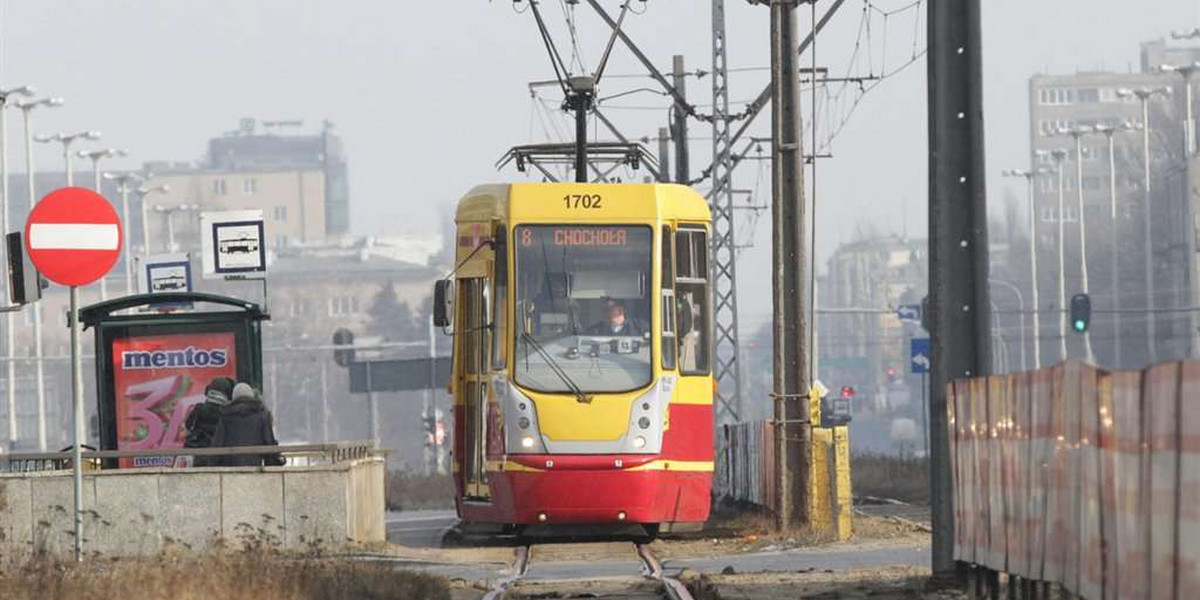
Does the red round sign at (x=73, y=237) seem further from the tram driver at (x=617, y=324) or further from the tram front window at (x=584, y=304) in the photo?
the tram driver at (x=617, y=324)

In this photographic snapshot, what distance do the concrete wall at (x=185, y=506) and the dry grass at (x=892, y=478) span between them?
16.4m

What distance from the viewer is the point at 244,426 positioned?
2356 cm

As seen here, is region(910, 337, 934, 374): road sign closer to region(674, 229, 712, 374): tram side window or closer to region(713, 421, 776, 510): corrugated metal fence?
region(713, 421, 776, 510): corrugated metal fence

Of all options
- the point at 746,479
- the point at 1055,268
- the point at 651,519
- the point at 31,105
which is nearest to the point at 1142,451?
the point at 651,519

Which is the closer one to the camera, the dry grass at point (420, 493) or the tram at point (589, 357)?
the tram at point (589, 357)

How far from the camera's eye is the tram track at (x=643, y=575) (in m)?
17.3

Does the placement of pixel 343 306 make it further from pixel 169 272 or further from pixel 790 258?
pixel 790 258

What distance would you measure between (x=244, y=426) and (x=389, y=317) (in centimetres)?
16649

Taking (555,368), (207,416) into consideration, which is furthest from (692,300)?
(207,416)

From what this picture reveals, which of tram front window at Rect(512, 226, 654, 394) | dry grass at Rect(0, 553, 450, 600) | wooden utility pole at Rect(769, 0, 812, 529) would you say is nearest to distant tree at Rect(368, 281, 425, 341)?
wooden utility pole at Rect(769, 0, 812, 529)

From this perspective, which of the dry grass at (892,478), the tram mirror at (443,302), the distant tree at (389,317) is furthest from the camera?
the distant tree at (389,317)

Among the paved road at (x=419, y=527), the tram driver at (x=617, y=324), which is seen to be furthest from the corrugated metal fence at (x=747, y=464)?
the tram driver at (x=617, y=324)

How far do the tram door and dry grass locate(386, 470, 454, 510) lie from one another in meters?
19.0

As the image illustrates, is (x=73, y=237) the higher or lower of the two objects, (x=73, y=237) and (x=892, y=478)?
the higher
